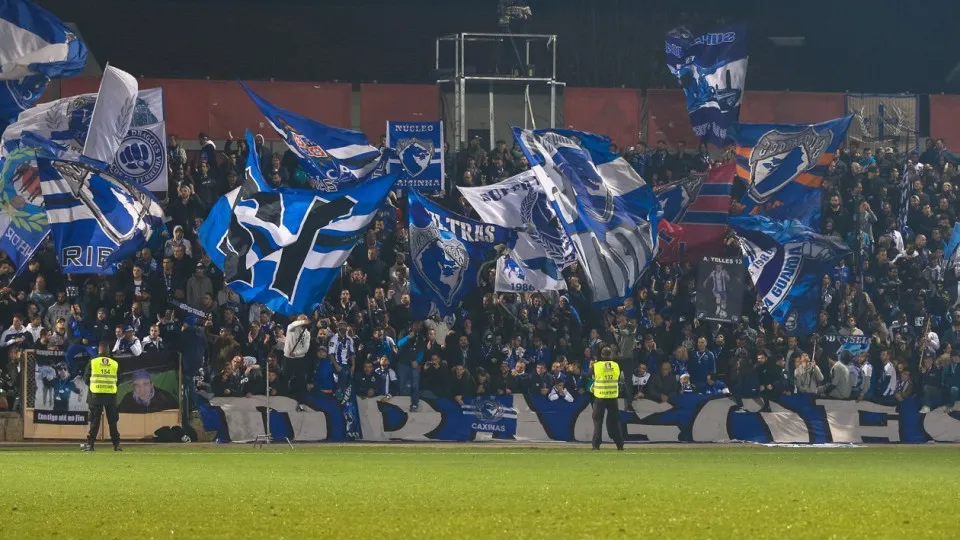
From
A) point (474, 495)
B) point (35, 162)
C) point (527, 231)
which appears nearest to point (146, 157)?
Answer: point (35, 162)

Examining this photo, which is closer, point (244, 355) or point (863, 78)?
point (244, 355)

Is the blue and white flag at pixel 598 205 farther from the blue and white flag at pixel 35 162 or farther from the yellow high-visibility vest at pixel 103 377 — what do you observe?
the yellow high-visibility vest at pixel 103 377

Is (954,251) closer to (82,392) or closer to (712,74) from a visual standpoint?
(712,74)

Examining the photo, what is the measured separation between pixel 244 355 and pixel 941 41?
32.4 m

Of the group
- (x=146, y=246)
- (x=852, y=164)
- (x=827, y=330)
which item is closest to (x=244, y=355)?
(x=146, y=246)

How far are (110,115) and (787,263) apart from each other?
1346 cm

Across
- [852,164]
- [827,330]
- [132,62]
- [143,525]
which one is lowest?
[143,525]

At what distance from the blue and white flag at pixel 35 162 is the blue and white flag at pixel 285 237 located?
2803mm

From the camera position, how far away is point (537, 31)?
5338 cm

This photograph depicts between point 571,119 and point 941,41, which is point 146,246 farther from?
point 941,41

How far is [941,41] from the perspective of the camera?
55219 millimetres

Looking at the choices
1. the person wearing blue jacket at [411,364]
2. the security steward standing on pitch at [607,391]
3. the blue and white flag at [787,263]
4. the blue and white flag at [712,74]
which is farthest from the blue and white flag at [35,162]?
the blue and white flag at [712,74]

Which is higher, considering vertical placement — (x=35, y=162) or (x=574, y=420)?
(x=35, y=162)

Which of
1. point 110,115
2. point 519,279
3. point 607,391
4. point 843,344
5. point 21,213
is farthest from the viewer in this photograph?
point 843,344
